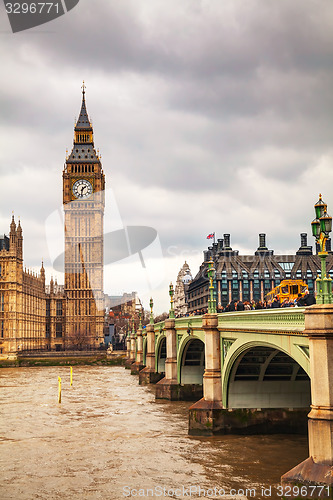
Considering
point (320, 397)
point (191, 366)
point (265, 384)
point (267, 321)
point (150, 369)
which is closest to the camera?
point (320, 397)

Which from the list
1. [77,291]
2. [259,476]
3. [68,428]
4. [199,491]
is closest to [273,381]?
[259,476]

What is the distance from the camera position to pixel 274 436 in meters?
29.9

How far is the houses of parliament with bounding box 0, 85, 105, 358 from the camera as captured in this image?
157 metres

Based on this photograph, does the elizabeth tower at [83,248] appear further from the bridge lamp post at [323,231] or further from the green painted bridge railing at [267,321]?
the bridge lamp post at [323,231]

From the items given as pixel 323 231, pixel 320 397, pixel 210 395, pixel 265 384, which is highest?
pixel 323 231

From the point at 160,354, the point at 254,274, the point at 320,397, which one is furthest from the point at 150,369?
the point at 254,274

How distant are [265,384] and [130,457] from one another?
8.08 meters

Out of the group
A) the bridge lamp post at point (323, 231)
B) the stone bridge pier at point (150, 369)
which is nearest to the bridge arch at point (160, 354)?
the stone bridge pier at point (150, 369)

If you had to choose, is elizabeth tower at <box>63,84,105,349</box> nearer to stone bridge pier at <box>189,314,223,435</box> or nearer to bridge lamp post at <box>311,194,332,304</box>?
stone bridge pier at <box>189,314,223,435</box>

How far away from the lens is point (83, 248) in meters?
162

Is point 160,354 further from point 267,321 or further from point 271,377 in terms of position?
point 267,321

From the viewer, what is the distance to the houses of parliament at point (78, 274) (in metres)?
157
